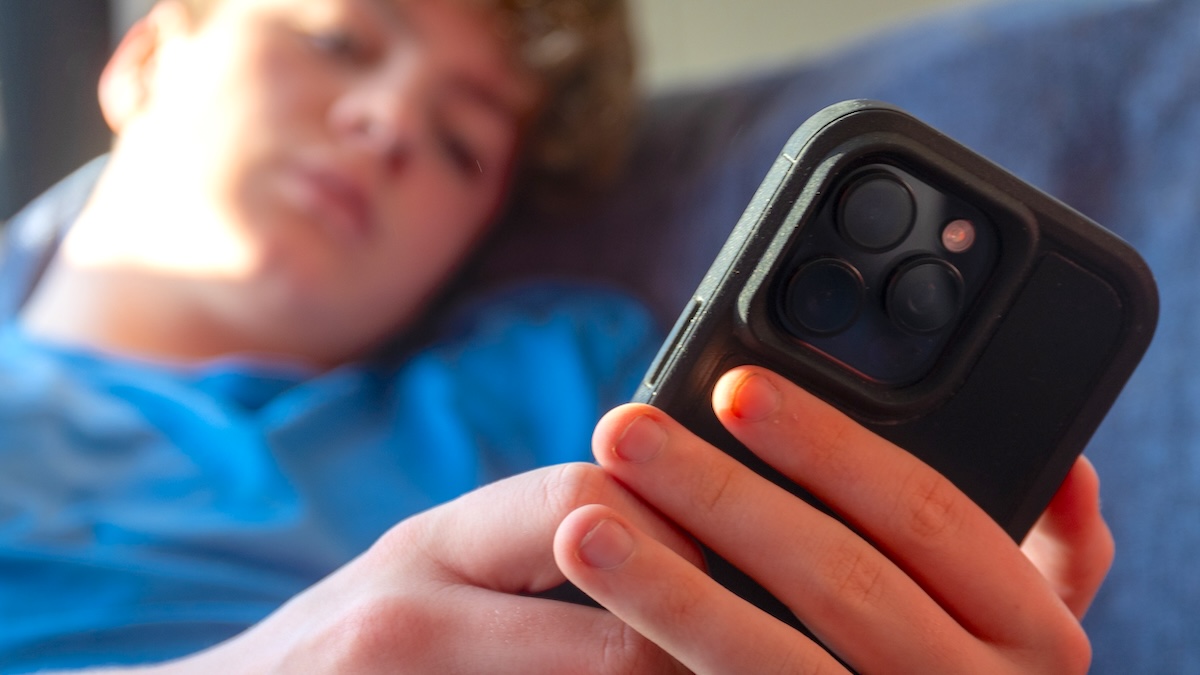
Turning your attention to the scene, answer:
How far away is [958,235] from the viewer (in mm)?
263

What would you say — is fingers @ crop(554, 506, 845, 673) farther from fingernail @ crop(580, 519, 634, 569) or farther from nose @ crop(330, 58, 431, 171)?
nose @ crop(330, 58, 431, 171)

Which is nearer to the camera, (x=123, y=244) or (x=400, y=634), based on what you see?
(x=400, y=634)

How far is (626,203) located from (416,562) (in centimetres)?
48

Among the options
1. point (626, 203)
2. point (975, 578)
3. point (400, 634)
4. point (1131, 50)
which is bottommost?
point (400, 634)

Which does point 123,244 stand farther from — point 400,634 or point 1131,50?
point 1131,50

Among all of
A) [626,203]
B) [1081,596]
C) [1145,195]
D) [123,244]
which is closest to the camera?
[1081,596]

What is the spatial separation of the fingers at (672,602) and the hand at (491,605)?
14 millimetres

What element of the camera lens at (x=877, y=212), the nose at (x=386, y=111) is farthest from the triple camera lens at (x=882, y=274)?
the nose at (x=386, y=111)

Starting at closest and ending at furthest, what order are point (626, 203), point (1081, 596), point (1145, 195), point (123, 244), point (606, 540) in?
1. point (606, 540)
2. point (1081, 596)
3. point (1145, 195)
4. point (123, 244)
5. point (626, 203)

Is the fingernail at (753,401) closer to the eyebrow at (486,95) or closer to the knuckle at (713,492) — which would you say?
the knuckle at (713,492)

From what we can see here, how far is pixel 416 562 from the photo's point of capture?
27 centimetres

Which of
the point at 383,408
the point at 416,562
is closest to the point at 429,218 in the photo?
the point at 383,408

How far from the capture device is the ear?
497mm

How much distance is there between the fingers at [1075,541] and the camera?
299mm
